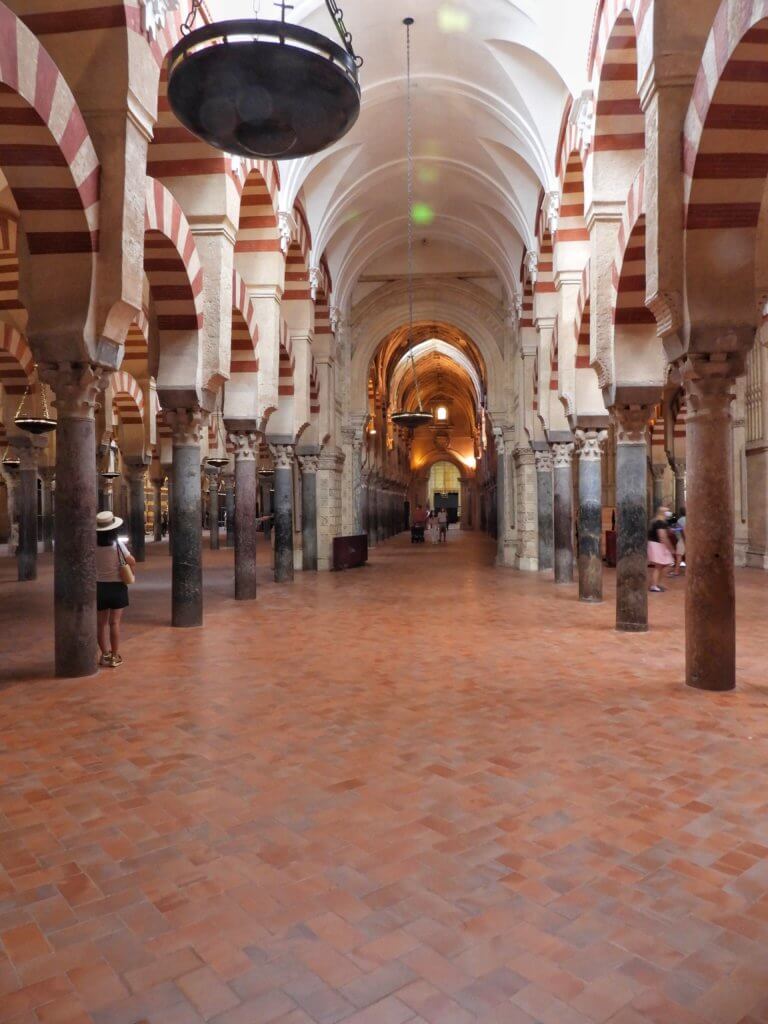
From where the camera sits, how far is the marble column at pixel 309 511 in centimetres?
1383

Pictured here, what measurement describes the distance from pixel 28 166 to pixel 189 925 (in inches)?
177

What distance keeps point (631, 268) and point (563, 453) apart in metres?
5.28

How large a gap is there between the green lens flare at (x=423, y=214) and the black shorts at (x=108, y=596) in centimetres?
1236

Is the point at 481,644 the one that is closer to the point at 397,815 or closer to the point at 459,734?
the point at 459,734

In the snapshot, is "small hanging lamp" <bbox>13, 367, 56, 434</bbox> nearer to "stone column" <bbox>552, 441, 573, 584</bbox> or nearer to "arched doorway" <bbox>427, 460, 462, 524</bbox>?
"stone column" <bbox>552, 441, 573, 584</bbox>

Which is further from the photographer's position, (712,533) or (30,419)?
(30,419)

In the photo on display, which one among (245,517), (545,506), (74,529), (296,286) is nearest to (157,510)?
(296,286)

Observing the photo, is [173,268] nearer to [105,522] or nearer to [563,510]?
[105,522]

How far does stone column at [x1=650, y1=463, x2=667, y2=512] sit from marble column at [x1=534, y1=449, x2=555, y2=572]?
6210 millimetres

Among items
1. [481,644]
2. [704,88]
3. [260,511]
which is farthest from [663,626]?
[260,511]

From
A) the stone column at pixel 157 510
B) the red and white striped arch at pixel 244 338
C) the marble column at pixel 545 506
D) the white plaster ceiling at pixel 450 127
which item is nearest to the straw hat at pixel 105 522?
the red and white striped arch at pixel 244 338

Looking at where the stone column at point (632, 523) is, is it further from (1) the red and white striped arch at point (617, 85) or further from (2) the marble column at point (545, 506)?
(2) the marble column at point (545, 506)

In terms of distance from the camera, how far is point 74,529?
5.15 m

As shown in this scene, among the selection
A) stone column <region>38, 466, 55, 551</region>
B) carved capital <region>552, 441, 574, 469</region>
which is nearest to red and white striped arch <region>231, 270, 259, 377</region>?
carved capital <region>552, 441, 574, 469</region>
